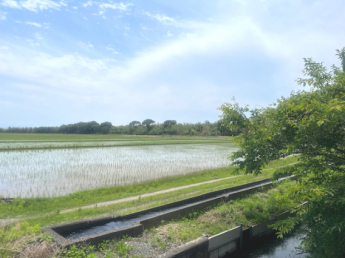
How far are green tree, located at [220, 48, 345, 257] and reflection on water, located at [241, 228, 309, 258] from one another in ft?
9.57

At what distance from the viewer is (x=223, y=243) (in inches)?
331

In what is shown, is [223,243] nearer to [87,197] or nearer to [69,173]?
[87,197]

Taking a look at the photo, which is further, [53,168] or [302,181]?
[53,168]

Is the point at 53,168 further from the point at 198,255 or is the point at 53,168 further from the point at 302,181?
the point at 302,181

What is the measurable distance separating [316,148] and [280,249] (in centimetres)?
552

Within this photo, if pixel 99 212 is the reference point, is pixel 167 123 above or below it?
above

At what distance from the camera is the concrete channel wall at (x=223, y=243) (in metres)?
6.78

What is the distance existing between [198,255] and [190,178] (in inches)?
441

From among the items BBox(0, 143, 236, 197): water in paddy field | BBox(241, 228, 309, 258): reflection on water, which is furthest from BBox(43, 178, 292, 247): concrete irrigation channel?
BBox(0, 143, 236, 197): water in paddy field

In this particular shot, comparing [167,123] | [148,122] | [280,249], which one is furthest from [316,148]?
[148,122]

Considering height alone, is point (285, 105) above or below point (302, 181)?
above

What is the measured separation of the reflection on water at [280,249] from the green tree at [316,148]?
9.57 ft

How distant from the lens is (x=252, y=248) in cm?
953

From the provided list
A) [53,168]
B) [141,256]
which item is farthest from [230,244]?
[53,168]
